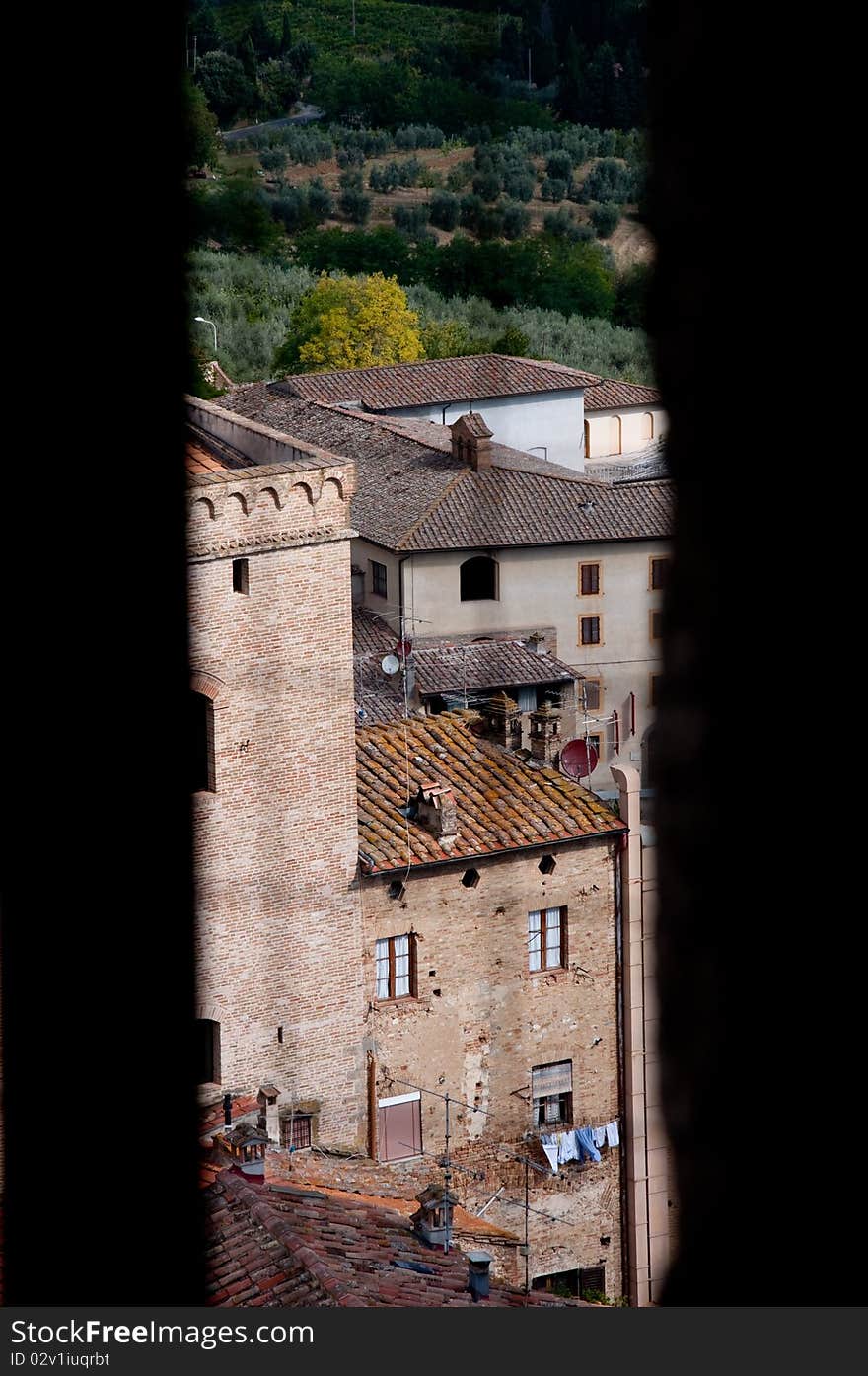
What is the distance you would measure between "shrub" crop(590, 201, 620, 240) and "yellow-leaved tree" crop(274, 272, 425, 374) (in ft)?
37.5

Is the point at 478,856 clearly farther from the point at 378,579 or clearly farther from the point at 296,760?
the point at 378,579

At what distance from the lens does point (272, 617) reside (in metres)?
5.53

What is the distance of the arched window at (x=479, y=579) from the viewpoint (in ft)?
26.2

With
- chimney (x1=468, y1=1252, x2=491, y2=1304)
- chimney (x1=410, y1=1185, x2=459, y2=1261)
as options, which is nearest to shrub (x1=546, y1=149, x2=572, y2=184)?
chimney (x1=468, y1=1252, x2=491, y2=1304)

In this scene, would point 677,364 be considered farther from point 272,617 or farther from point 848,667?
point 272,617

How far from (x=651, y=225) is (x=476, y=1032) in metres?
5.67

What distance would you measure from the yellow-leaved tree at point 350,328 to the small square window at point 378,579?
11.5 ft

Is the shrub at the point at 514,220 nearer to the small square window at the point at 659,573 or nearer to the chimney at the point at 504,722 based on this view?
the small square window at the point at 659,573

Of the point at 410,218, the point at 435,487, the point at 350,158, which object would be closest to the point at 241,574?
the point at 435,487

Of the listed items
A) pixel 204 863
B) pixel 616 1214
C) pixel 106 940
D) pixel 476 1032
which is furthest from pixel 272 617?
pixel 106 940

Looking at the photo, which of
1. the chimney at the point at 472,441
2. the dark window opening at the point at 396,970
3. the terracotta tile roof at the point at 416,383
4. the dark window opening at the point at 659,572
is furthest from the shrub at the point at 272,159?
the terracotta tile roof at the point at 416,383

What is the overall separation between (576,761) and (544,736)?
0.18 meters

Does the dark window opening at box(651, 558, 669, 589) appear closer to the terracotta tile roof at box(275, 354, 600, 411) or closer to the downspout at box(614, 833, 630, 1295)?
the downspout at box(614, 833, 630, 1295)

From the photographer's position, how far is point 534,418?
10859 mm
